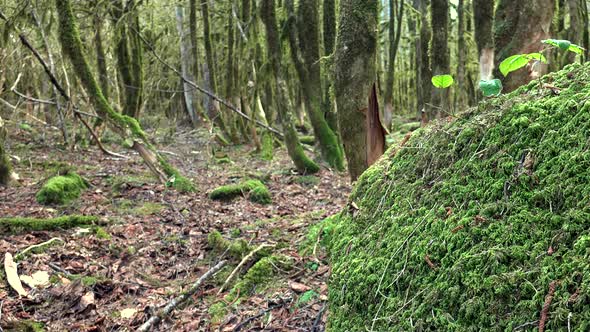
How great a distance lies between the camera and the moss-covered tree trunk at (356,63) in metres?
5.30

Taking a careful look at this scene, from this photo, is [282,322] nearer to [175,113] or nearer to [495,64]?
[495,64]

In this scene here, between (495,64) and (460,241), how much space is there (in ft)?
13.6

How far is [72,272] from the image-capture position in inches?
194

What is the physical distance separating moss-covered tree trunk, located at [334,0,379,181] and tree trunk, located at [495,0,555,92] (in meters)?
1.50

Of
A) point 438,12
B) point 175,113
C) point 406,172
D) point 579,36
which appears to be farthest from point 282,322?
point 175,113

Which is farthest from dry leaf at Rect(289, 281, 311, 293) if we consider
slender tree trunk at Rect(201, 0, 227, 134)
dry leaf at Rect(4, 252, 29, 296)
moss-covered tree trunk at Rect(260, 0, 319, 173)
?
slender tree trunk at Rect(201, 0, 227, 134)

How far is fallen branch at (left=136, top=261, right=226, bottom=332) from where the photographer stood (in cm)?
383

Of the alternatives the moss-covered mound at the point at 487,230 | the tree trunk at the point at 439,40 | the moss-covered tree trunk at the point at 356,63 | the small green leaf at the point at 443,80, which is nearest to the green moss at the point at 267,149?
the tree trunk at the point at 439,40

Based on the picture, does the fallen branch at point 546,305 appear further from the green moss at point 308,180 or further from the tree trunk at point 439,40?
the green moss at point 308,180

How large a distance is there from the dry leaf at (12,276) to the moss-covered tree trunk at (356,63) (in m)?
3.81

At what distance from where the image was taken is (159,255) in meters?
5.57

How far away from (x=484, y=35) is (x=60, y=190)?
7.16 m

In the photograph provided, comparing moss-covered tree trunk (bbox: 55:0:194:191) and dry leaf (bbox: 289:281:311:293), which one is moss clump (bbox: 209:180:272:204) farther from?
dry leaf (bbox: 289:281:311:293)

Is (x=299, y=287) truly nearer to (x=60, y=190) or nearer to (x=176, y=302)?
(x=176, y=302)
